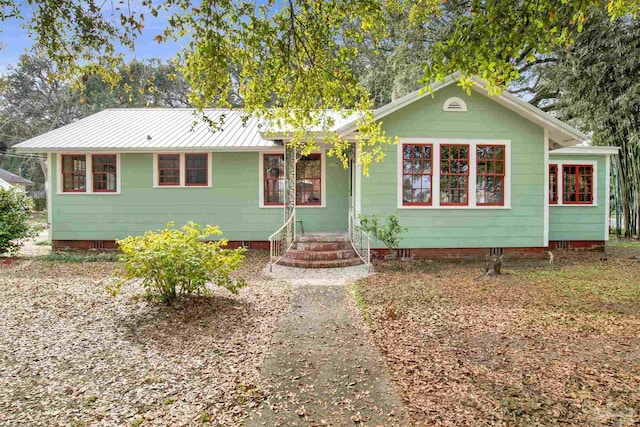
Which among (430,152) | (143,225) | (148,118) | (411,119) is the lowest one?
(143,225)

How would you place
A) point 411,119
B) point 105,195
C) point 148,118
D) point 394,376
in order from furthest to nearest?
point 148,118 < point 105,195 < point 411,119 < point 394,376

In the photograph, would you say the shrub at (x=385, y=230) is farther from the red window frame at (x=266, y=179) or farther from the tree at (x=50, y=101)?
the tree at (x=50, y=101)

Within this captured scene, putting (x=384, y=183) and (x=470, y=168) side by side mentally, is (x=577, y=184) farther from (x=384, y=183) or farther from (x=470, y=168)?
(x=384, y=183)

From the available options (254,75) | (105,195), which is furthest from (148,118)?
(254,75)

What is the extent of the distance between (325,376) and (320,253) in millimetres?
5707

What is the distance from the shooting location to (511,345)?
4309 millimetres

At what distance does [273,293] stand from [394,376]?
3565 mm

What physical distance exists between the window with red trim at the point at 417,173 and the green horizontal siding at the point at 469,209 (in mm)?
250

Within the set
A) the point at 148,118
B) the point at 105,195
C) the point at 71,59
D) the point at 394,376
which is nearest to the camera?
the point at 394,376

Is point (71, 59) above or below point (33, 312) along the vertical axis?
above

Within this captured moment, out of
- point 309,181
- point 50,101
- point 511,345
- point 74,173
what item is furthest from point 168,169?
point 50,101

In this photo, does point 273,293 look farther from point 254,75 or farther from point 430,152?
point 430,152

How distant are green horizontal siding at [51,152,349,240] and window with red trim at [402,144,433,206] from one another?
7.04ft

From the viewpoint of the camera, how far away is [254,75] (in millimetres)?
4992
